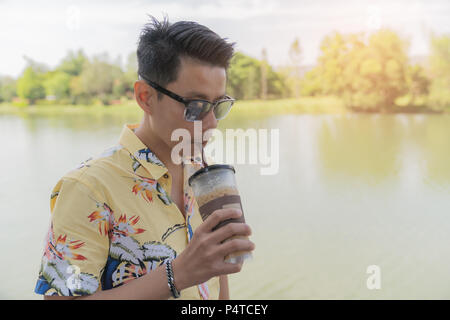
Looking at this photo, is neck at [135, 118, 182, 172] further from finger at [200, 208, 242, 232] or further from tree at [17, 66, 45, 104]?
tree at [17, 66, 45, 104]

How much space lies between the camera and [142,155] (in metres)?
0.88

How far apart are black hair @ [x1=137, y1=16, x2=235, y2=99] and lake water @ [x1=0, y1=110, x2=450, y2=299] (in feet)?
9.88

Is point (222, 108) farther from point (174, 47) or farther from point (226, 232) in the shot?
point (226, 232)

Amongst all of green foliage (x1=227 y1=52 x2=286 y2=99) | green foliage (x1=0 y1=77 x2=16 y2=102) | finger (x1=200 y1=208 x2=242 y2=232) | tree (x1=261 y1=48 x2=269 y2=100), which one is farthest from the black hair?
green foliage (x1=0 y1=77 x2=16 y2=102)

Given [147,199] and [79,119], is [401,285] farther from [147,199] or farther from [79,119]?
[79,119]

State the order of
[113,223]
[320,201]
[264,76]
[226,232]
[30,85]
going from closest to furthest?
[226,232] < [113,223] < [320,201] < [264,76] < [30,85]

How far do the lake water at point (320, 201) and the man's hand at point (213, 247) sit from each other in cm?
306

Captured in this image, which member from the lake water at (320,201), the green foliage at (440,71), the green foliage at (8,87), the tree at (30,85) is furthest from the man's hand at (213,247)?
the green foliage at (8,87)

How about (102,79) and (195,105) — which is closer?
(195,105)

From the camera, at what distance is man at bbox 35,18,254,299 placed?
706 millimetres

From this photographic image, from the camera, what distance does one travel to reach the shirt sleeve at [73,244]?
709mm

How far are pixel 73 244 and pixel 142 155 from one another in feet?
0.83

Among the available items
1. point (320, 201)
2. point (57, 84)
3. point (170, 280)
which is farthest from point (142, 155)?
point (57, 84)
